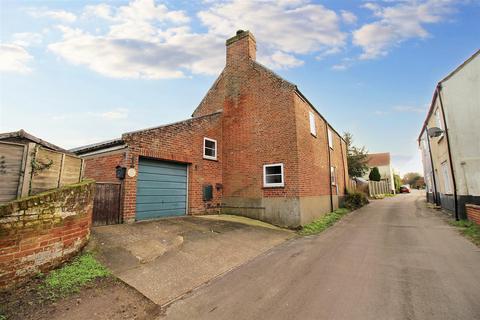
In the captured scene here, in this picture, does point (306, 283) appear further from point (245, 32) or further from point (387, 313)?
point (245, 32)

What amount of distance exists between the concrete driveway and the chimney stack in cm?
919

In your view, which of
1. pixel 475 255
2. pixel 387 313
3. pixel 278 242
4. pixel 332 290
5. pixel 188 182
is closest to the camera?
pixel 387 313

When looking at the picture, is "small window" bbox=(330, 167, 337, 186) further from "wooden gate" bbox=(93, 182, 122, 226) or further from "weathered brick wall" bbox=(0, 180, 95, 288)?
"weathered brick wall" bbox=(0, 180, 95, 288)

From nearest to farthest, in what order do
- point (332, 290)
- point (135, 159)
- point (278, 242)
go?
point (332, 290), point (278, 242), point (135, 159)

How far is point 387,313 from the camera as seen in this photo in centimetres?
358

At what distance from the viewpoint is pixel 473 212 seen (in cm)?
958

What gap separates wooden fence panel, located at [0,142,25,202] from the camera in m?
4.03

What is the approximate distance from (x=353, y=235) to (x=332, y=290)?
5.35 metres

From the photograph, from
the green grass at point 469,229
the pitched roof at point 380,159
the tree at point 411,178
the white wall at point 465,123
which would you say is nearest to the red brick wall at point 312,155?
the green grass at point 469,229

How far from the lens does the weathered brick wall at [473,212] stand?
9086 millimetres

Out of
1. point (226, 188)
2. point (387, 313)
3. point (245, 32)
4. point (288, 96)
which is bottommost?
point (387, 313)

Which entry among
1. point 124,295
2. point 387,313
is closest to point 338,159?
point 387,313

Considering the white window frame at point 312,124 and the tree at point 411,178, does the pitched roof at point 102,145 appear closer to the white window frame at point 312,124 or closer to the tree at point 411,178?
the white window frame at point 312,124

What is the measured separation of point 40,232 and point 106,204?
12.0ft
